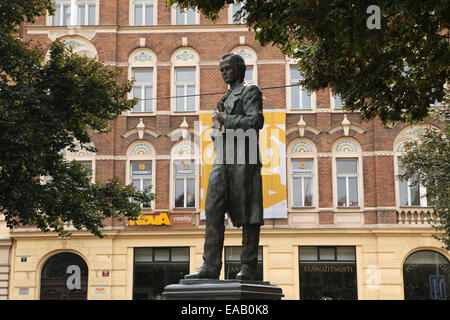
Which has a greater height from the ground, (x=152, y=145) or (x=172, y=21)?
(x=172, y=21)

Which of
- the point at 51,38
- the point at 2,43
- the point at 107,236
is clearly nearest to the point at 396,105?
the point at 2,43

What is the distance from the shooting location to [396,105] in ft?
33.3

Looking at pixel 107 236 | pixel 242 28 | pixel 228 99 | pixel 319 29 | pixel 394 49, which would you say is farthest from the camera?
pixel 242 28

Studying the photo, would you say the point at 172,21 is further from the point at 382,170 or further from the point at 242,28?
the point at 382,170

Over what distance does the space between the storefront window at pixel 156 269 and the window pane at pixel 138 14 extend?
9.18 meters

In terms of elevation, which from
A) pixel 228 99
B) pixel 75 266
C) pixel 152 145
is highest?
pixel 152 145

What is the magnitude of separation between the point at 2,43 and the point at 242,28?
1197 centimetres

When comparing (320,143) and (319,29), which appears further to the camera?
(320,143)

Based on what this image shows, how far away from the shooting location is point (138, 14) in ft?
85.1

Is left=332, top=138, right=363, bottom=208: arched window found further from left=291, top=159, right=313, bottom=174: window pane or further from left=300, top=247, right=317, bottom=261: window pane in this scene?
left=300, top=247, right=317, bottom=261: window pane

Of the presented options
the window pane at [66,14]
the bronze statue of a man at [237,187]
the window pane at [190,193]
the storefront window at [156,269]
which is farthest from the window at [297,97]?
the bronze statue of a man at [237,187]

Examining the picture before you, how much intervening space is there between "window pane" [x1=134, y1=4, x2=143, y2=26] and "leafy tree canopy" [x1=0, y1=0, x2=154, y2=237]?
915 centimetres

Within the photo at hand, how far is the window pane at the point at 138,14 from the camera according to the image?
1019 inches

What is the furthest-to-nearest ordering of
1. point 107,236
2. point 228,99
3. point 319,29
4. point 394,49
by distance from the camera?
point 107,236 < point 394,49 < point 319,29 < point 228,99
